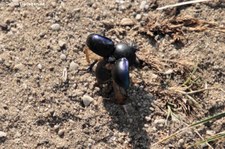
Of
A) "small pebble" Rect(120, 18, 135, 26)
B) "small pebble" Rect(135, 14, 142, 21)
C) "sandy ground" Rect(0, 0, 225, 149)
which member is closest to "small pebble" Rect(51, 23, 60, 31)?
"sandy ground" Rect(0, 0, 225, 149)

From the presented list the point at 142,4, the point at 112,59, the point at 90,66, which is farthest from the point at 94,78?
the point at 142,4

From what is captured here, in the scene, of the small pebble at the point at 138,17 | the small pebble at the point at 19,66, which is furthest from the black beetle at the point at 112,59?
the small pebble at the point at 19,66

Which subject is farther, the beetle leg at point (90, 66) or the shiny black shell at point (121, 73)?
the beetle leg at point (90, 66)

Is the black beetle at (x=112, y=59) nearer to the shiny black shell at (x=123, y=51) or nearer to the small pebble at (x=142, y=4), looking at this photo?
the shiny black shell at (x=123, y=51)

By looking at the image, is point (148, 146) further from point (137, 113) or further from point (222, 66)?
point (222, 66)

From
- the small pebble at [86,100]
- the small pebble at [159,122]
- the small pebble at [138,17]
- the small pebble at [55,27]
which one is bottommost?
the small pebble at [159,122]

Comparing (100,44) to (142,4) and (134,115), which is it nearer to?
(134,115)

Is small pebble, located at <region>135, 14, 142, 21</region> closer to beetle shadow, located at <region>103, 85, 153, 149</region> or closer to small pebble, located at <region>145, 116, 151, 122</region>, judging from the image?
beetle shadow, located at <region>103, 85, 153, 149</region>

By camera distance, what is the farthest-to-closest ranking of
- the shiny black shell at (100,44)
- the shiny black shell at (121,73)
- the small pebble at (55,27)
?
1. the small pebble at (55,27)
2. the shiny black shell at (100,44)
3. the shiny black shell at (121,73)
